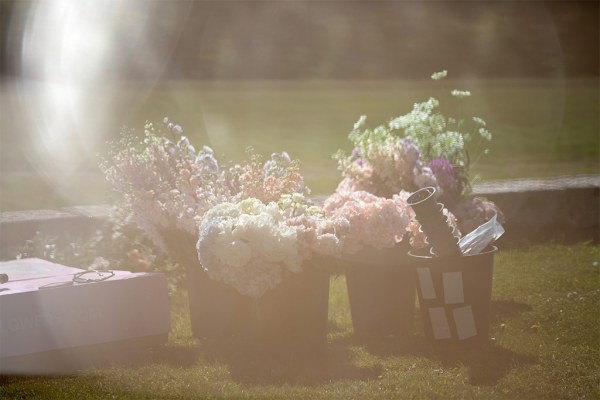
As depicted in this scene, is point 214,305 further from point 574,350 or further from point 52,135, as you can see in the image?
point 52,135

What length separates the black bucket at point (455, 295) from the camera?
192 inches

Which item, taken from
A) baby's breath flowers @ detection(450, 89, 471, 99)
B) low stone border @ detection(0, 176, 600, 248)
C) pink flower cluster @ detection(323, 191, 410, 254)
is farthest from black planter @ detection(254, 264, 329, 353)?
low stone border @ detection(0, 176, 600, 248)

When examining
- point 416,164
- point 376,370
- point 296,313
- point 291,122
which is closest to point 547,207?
point 416,164

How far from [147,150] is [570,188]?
3813 mm

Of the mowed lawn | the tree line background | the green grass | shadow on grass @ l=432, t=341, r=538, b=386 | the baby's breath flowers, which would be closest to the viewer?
the green grass

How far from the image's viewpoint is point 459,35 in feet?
68.5

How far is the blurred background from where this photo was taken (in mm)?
15852

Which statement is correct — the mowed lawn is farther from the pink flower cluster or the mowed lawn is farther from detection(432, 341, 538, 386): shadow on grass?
detection(432, 341, 538, 386): shadow on grass

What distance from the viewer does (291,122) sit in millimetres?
15328

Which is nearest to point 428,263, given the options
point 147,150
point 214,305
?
point 214,305

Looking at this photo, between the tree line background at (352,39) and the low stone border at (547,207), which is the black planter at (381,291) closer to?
the low stone border at (547,207)

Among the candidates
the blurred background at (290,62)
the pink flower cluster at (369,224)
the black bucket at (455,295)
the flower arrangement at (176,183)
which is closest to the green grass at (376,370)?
the black bucket at (455,295)

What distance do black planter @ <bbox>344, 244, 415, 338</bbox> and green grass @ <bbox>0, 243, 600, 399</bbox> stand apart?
10cm

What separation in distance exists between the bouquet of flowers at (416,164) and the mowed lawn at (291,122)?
9.13 feet
